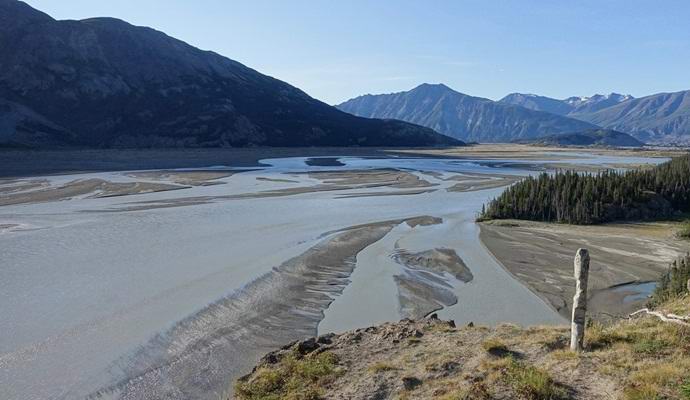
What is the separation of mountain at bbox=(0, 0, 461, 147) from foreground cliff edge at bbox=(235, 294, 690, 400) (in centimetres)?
12488

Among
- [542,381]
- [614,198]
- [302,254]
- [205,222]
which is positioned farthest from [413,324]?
[614,198]

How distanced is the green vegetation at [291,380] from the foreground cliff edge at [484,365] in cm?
2

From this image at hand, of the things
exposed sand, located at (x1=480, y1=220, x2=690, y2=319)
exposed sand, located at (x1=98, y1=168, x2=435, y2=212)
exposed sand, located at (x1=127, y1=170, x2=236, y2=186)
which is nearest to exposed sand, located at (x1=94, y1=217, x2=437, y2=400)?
exposed sand, located at (x1=480, y1=220, x2=690, y2=319)

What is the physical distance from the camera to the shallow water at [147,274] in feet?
54.1

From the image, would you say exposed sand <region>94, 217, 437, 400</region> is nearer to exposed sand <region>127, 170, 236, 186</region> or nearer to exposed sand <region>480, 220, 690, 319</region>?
exposed sand <region>480, 220, 690, 319</region>

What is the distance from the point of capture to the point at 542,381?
10.4 m

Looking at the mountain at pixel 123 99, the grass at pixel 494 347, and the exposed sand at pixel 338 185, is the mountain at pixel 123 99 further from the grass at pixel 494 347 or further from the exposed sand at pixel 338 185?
the grass at pixel 494 347

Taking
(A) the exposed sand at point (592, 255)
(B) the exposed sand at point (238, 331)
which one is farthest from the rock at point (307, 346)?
(A) the exposed sand at point (592, 255)

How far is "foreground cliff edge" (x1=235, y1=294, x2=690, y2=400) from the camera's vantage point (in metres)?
10.4

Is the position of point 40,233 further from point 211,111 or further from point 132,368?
point 211,111

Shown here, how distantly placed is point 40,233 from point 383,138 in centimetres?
16032

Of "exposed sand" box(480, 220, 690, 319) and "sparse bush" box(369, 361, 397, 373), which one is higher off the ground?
"sparse bush" box(369, 361, 397, 373)

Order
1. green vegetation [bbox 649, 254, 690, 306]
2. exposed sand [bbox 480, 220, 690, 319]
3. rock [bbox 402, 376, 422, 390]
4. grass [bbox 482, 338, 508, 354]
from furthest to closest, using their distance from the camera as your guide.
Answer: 1. exposed sand [bbox 480, 220, 690, 319]
2. green vegetation [bbox 649, 254, 690, 306]
3. grass [bbox 482, 338, 508, 354]
4. rock [bbox 402, 376, 422, 390]

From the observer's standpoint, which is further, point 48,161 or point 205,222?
point 48,161
